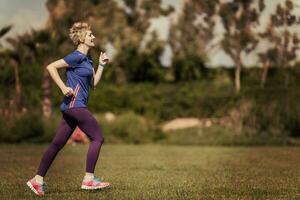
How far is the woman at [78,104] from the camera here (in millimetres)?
9367

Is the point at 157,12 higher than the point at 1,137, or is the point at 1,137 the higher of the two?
the point at 157,12

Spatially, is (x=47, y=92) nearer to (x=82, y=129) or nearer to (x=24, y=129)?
(x=24, y=129)

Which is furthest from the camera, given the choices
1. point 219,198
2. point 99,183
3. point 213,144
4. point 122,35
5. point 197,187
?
point 122,35

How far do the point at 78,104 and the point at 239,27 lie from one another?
55264 mm

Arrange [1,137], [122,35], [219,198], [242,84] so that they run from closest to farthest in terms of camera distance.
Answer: [219,198], [1,137], [242,84], [122,35]

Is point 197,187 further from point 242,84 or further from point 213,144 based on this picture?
point 242,84

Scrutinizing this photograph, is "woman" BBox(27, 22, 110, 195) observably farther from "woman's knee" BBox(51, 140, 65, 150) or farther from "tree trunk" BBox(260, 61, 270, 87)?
"tree trunk" BBox(260, 61, 270, 87)

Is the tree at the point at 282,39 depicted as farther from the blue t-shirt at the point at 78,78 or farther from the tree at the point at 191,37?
the blue t-shirt at the point at 78,78

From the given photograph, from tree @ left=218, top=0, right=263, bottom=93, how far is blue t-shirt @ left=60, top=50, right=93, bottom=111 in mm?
52405

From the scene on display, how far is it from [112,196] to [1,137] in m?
28.2

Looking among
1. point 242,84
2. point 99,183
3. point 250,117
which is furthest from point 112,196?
point 242,84

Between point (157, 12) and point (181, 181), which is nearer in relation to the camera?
point (181, 181)

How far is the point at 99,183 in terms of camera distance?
9648 millimetres

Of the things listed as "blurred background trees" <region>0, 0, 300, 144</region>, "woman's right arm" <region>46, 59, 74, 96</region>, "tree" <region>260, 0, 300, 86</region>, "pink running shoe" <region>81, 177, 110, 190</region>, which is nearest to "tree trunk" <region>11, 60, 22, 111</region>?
"blurred background trees" <region>0, 0, 300, 144</region>
